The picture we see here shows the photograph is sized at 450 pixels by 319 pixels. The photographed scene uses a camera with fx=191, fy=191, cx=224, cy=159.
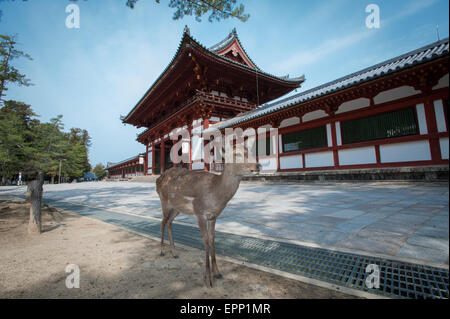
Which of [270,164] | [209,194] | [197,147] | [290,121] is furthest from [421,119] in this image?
[197,147]

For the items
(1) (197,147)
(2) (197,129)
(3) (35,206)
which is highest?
(2) (197,129)

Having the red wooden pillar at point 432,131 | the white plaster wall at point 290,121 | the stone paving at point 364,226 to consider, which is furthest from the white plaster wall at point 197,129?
the red wooden pillar at point 432,131

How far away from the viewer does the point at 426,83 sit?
623cm

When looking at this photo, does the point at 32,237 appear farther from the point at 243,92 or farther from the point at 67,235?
the point at 243,92

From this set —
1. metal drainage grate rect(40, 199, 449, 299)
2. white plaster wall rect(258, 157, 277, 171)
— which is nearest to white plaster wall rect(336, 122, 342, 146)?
white plaster wall rect(258, 157, 277, 171)

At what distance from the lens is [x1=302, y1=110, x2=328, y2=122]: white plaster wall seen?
9007 mm

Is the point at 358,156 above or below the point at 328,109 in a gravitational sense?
below

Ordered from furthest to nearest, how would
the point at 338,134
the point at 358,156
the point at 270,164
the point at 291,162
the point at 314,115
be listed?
the point at 270,164, the point at 291,162, the point at 314,115, the point at 338,134, the point at 358,156

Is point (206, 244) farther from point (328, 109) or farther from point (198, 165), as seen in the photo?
point (198, 165)

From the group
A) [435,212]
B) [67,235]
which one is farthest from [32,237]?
[435,212]

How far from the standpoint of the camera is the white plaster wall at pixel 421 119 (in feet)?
21.1

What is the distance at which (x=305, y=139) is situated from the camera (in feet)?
31.3

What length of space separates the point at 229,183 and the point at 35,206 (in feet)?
12.1
